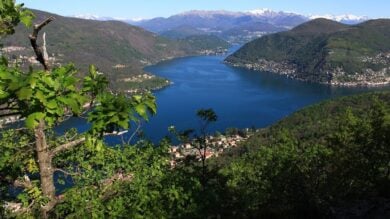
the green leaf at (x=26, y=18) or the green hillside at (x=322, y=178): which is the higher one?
the green leaf at (x=26, y=18)

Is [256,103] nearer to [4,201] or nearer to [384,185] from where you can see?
[384,185]

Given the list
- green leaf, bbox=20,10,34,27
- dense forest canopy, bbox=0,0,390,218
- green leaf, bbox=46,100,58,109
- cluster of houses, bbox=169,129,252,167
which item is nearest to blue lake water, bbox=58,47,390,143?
cluster of houses, bbox=169,129,252,167

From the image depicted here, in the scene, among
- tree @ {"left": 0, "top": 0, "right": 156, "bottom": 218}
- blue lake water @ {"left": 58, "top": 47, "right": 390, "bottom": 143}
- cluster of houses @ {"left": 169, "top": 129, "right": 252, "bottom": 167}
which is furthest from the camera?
blue lake water @ {"left": 58, "top": 47, "right": 390, "bottom": 143}

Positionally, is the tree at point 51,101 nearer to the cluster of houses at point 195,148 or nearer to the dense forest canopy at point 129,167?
the dense forest canopy at point 129,167

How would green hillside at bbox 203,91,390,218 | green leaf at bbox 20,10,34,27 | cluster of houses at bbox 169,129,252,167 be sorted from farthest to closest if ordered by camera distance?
cluster of houses at bbox 169,129,252,167 → green hillside at bbox 203,91,390,218 → green leaf at bbox 20,10,34,27

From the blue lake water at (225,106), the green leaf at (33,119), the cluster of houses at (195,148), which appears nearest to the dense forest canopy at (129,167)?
the green leaf at (33,119)

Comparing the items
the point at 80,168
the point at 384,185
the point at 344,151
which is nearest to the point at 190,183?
the point at 80,168

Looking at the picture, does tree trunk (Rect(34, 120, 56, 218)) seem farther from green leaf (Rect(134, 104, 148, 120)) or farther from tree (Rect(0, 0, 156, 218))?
green leaf (Rect(134, 104, 148, 120))

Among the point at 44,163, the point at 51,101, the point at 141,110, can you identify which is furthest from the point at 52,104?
the point at 44,163

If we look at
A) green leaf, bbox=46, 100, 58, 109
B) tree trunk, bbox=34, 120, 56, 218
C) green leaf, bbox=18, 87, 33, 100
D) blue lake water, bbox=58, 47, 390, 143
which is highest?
green leaf, bbox=18, 87, 33, 100

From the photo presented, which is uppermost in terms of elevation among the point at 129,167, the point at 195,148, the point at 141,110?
the point at 141,110

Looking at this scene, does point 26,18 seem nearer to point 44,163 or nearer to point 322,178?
point 44,163
